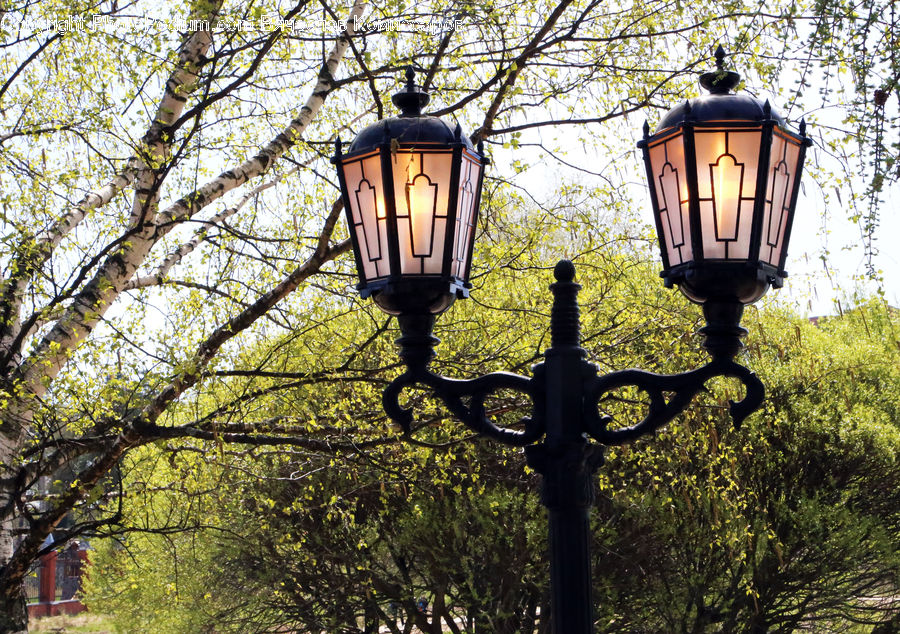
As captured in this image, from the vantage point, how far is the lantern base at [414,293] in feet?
8.25

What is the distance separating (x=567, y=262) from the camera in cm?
259

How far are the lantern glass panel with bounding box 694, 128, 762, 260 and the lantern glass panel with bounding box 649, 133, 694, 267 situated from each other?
5cm

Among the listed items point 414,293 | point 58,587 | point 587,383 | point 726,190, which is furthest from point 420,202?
point 58,587

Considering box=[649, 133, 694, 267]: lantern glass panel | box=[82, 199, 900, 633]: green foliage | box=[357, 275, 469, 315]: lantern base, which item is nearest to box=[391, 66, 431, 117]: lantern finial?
box=[357, 275, 469, 315]: lantern base

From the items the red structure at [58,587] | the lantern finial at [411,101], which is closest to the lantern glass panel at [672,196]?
the lantern finial at [411,101]

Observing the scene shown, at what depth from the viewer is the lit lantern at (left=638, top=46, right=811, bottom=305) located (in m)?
2.28

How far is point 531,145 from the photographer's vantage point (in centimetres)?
580

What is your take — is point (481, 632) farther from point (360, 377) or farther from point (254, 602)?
point (360, 377)

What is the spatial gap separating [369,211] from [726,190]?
944 millimetres

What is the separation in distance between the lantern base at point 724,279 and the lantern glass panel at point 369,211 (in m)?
0.77

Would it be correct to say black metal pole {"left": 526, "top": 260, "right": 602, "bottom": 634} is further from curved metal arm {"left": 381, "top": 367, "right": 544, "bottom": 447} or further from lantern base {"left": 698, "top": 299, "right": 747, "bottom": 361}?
lantern base {"left": 698, "top": 299, "right": 747, "bottom": 361}

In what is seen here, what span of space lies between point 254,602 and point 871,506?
864 centimetres

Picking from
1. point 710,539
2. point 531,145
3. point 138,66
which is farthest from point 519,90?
point 710,539

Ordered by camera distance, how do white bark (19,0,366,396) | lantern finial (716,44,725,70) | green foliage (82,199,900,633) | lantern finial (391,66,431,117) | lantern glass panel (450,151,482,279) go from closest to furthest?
lantern finial (716,44,725,70) → lantern glass panel (450,151,482,279) → lantern finial (391,66,431,117) → white bark (19,0,366,396) → green foliage (82,199,900,633)
